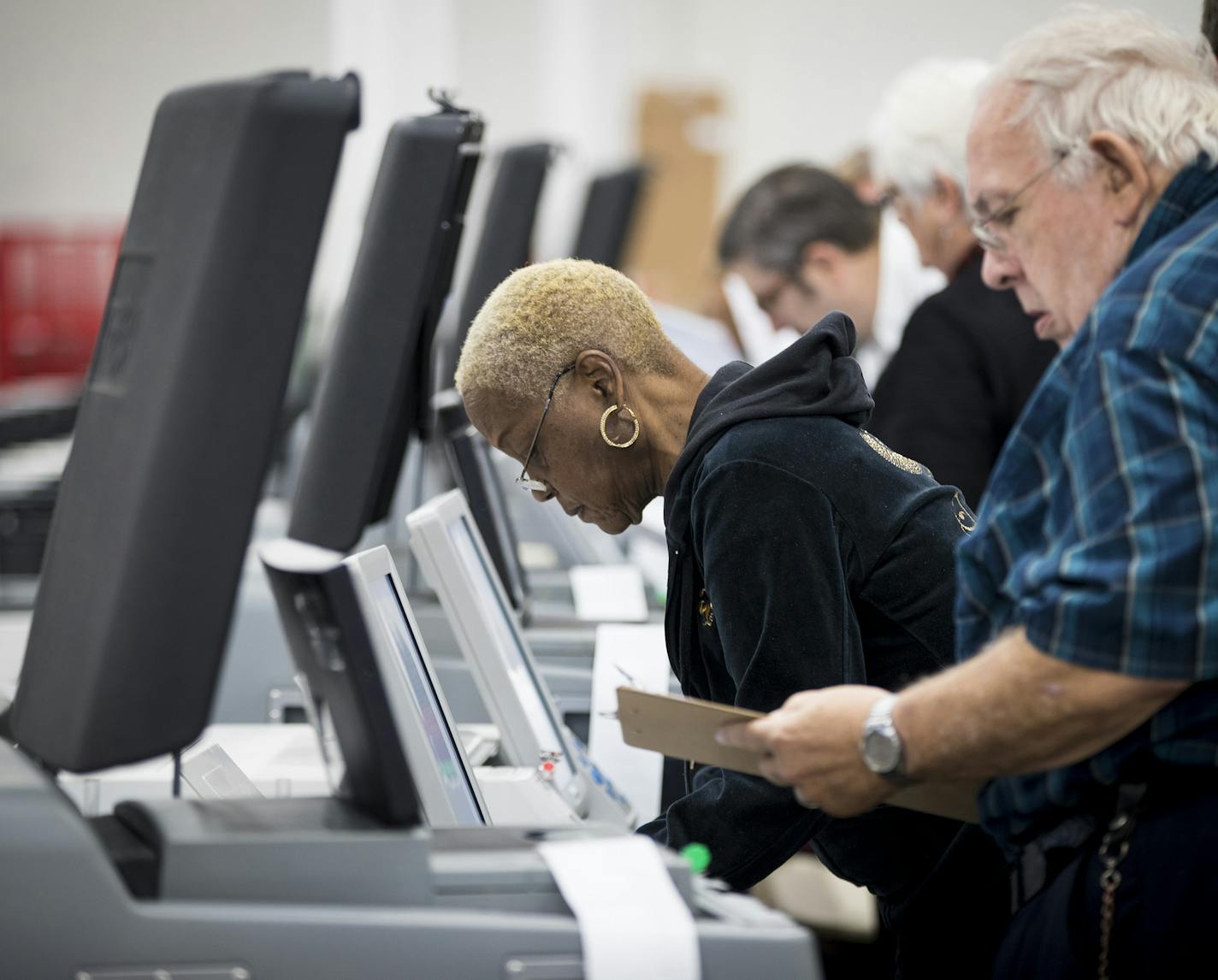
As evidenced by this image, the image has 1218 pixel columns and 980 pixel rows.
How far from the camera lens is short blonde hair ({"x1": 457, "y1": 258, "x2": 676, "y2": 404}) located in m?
1.59

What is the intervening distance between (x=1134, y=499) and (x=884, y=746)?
10.0 inches

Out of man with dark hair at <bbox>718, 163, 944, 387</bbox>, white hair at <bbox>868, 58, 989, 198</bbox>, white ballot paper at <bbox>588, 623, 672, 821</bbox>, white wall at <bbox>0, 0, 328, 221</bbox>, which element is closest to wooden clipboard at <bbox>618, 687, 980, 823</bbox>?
white ballot paper at <bbox>588, 623, 672, 821</bbox>

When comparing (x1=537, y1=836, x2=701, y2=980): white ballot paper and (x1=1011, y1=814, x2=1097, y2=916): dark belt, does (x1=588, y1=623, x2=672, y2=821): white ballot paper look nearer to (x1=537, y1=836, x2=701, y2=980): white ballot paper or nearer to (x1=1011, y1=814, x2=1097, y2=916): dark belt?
(x1=1011, y1=814, x2=1097, y2=916): dark belt

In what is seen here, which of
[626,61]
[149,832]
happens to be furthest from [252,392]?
[626,61]

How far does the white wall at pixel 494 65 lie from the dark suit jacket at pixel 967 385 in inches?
271

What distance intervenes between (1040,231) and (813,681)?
445 millimetres

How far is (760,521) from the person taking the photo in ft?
4.61

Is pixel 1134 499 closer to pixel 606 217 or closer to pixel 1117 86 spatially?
pixel 1117 86

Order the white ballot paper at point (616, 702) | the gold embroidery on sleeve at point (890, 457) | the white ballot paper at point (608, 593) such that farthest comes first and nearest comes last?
the white ballot paper at point (608, 593)
the white ballot paper at point (616, 702)
the gold embroidery on sleeve at point (890, 457)

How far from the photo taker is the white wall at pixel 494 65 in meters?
9.93

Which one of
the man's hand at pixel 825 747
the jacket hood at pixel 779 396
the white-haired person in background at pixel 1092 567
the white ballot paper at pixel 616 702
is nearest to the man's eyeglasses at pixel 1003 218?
the white-haired person in background at pixel 1092 567

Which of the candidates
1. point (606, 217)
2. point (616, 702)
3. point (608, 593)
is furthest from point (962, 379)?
point (606, 217)

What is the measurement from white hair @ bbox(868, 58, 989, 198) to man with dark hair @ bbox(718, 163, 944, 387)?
361mm

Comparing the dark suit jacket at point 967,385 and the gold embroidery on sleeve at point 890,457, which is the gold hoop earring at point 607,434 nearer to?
the gold embroidery on sleeve at point 890,457
